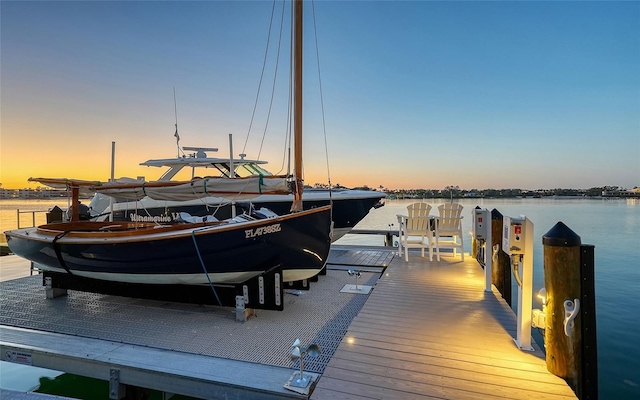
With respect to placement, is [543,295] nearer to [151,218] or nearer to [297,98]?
[297,98]

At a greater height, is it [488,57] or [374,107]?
[488,57]

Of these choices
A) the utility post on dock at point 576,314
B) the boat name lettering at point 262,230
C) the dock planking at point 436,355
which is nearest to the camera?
the dock planking at point 436,355

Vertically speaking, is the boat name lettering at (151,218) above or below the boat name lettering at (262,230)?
below

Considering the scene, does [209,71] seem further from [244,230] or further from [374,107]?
[244,230]

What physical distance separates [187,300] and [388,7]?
11.3 meters

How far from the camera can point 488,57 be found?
13039 millimetres

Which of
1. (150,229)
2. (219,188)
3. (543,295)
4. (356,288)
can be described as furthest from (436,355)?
(150,229)

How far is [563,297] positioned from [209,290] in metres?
3.77

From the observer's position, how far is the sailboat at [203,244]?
3846 millimetres

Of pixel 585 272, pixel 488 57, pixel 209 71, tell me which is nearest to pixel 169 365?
pixel 585 272

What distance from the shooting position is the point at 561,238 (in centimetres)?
223

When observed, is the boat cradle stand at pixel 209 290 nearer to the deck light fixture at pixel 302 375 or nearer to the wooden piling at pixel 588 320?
the deck light fixture at pixel 302 375

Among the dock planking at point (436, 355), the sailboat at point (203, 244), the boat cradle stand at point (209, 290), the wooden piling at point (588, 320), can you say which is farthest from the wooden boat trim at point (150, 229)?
the wooden piling at point (588, 320)

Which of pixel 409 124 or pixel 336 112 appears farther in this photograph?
pixel 409 124
